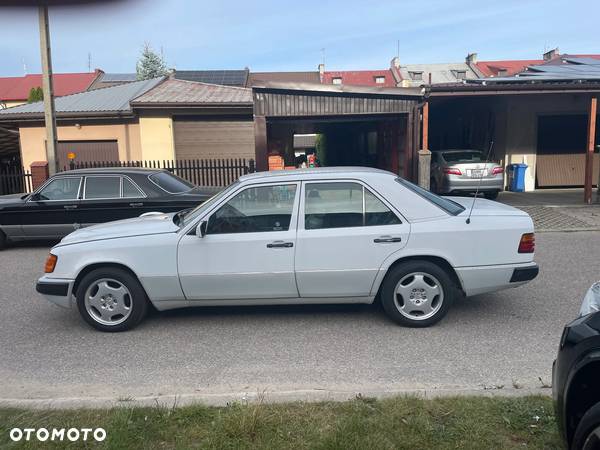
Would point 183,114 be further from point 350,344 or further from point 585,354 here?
point 585,354

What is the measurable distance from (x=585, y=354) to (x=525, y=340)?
8.15 ft

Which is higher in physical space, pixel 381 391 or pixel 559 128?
pixel 559 128

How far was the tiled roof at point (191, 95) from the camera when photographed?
16406mm

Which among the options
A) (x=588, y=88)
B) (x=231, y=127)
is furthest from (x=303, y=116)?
(x=588, y=88)

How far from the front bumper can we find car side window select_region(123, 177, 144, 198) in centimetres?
448

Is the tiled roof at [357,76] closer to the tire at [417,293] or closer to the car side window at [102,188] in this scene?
the car side window at [102,188]

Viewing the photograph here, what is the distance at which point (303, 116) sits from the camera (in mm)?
14172

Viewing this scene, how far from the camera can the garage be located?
55.8 feet

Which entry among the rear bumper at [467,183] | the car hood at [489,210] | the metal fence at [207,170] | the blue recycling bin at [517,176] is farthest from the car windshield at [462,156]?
the car hood at [489,210]

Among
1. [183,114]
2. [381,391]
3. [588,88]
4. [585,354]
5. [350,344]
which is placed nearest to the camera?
[585,354]

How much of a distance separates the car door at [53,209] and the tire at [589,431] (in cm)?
904

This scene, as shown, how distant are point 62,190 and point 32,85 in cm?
6091

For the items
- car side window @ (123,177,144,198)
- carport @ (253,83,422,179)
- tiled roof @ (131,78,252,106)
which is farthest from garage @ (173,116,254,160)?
car side window @ (123,177,144,198)

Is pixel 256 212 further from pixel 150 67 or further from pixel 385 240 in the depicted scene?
pixel 150 67
